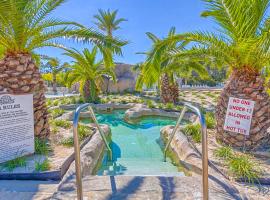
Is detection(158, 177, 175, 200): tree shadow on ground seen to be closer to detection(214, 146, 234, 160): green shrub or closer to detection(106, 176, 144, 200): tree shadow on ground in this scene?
detection(106, 176, 144, 200): tree shadow on ground

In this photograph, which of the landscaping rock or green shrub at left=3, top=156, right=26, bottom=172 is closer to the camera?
green shrub at left=3, top=156, right=26, bottom=172

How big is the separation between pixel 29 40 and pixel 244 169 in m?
5.38

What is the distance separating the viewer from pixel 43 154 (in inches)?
183

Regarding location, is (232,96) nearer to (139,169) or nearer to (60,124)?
(139,169)

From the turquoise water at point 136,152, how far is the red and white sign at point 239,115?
5.09 feet

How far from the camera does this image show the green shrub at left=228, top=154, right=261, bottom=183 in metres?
3.53

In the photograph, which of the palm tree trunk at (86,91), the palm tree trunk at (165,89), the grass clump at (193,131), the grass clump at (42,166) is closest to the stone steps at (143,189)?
the grass clump at (42,166)

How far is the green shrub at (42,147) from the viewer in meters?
4.68

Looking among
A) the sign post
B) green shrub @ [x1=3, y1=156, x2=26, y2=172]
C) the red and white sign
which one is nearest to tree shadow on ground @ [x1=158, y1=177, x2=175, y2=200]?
the red and white sign

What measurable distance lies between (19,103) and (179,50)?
13.8 feet

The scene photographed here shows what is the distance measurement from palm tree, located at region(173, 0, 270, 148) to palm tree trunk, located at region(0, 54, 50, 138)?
3.83 m

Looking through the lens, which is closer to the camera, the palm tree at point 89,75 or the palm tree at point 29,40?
the palm tree at point 29,40

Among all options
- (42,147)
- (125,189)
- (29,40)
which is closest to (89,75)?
(29,40)

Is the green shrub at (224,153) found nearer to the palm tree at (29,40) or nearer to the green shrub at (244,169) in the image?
the green shrub at (244,169)
